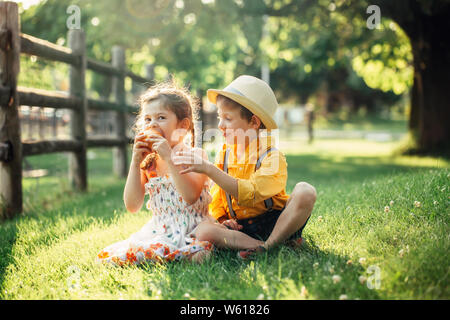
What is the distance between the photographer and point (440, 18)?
10070 mm

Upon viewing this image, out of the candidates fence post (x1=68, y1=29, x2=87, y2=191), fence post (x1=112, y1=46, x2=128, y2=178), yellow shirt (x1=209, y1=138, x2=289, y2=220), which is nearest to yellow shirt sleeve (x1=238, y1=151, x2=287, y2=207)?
yellow shirt (x1=209, y1=138, x2=289, y2=220)

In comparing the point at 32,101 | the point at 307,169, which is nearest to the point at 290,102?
the point at 307,169

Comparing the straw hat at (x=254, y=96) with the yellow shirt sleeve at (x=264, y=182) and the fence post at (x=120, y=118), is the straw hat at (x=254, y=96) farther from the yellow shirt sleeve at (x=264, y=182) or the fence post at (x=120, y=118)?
the fence post at (x=120, y=118)

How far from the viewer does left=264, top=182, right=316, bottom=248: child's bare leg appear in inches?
103

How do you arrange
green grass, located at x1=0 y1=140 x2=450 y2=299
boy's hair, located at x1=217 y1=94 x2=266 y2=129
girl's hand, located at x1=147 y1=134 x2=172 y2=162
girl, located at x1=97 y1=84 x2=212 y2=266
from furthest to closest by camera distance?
boy's hair, located at x1=217 y1=94 x2=266 y2=129 < girl, located at x1=97 y1=84 x2=212 y2=266 < girl's hand, located at x1=147 y1=134 x2=172 y2=162 < green grass, located at x1=0 y1=140 x2=450 y2=299

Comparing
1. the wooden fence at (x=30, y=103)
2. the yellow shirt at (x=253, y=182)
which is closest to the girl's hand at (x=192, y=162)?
the yellow shirt at (x=253, y=182)

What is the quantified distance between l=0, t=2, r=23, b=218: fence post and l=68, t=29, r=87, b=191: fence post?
1705 mm

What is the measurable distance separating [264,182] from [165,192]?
0.70 meters

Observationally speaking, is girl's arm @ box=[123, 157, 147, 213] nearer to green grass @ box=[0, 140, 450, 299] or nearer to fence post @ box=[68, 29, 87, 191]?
green grass @ box=[0, 140, 450, 299]

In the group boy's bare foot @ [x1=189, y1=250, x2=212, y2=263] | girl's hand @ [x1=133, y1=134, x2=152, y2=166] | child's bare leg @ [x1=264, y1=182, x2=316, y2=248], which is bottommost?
boy's bare foot @ [x1=189, y1=250, x2=212, y2=263]

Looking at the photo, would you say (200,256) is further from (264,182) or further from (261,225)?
(264,182)

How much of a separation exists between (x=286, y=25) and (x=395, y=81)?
5412mm

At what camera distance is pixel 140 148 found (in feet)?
8.98
